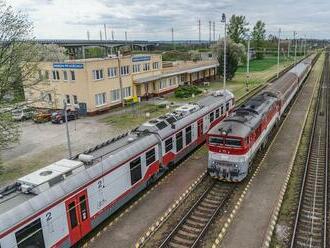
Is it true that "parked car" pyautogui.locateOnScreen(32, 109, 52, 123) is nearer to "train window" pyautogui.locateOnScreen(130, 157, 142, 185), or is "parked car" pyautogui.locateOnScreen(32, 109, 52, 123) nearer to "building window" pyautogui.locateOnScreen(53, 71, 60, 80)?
"building window" pyautogui.locateOnScreen(53, 71, 60, 80)

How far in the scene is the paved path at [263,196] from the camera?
1473 cm

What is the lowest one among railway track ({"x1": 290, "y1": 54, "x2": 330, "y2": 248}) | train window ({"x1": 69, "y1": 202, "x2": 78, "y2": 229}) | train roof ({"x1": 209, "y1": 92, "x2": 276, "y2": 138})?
railway track ({"x1": 290, "y1": 54, "x2": 330, "y2": 248})

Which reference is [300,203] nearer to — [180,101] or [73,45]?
[180,101]

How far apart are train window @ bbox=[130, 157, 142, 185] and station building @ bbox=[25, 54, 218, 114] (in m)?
21.6

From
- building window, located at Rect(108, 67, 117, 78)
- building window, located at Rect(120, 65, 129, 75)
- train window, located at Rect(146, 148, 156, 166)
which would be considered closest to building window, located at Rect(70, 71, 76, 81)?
building window, located at Rect(108, 67, 117, 78)

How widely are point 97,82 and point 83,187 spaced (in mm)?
29586

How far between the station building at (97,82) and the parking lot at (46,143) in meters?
3.36

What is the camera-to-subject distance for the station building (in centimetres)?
4100

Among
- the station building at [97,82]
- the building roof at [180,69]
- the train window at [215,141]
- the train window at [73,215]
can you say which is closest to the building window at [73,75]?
the station building at [97,82]

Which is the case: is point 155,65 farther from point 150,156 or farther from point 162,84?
point 150,156

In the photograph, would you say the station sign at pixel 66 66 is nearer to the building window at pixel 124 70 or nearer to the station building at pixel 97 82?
the station building at pixel 97 82

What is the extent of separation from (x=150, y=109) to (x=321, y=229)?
31.2m

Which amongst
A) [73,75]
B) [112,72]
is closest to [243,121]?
[112,72]

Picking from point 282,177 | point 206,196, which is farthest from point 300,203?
point 206,196
